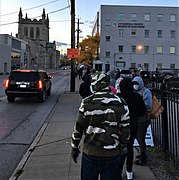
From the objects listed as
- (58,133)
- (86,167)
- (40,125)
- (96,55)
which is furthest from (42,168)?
(96,55)

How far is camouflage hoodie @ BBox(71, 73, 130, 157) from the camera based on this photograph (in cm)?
305

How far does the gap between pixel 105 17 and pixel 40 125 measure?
5722 cm

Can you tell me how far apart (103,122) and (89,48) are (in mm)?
64138

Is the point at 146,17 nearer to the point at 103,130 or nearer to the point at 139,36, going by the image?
the point at 139,36

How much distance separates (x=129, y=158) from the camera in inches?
184

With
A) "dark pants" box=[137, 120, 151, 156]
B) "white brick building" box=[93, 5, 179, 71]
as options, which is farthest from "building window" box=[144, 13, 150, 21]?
"dark pants" box=[137, 120, 151, 156]

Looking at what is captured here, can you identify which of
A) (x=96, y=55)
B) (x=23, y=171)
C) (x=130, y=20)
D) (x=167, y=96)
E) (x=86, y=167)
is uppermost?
(x=130, y=20)

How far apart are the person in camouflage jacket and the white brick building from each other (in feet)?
201

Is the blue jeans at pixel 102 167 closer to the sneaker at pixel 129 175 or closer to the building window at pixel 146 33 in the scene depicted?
the sneaker at pixel 129 175

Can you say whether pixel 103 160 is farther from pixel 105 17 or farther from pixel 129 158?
pixel 105 17

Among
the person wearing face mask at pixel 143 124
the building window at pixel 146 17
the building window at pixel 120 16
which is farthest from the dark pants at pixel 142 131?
the building window at pixel 146 17

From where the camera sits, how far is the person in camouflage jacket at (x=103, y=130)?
3.06 metres

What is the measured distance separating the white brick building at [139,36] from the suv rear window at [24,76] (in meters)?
48.8

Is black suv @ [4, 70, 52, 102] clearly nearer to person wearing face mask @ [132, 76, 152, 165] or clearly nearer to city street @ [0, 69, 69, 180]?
city street @ [0, 69, 69, 180]
